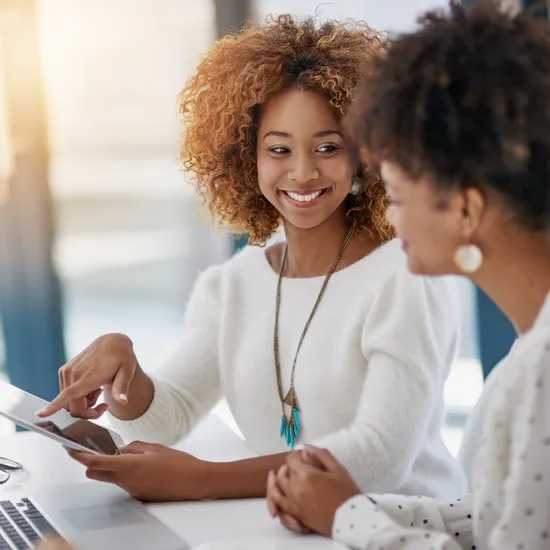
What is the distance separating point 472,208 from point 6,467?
930 millimetres

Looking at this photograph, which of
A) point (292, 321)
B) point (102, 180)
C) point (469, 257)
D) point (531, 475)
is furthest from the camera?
point (102, 180)

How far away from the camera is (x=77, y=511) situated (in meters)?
1.26

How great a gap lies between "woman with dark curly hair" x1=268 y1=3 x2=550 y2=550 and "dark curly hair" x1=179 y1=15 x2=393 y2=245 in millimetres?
556

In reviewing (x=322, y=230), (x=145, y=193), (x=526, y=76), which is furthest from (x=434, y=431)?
(x=145, y=193)

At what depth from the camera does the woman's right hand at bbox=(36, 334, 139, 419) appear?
1473 millimetres

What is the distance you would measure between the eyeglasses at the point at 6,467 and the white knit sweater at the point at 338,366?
214mm

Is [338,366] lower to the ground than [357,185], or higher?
lower

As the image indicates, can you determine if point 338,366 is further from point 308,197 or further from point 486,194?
point 486,194

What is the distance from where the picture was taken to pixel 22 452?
1608 millimetres

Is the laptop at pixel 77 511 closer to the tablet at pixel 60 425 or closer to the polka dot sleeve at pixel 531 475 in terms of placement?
the tablet at pixel 60 425

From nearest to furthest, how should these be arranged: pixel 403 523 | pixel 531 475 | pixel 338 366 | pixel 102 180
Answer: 1. pixel 531 475
2. pixel 403 523
3. pixel 338 366
4. pixel 102 180

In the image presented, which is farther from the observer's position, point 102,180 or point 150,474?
point 102,180

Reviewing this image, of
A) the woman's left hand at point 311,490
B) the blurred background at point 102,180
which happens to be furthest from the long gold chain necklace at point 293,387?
the blurred background at point 102,180

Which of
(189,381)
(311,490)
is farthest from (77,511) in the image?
(189,381)
